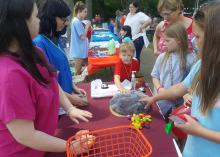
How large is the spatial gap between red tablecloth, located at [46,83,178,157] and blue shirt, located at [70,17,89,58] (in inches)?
126

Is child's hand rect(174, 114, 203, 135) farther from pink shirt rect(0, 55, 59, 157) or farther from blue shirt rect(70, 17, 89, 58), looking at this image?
blue shirt rect(70, 17, 89, 58)

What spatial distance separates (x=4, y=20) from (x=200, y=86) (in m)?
0.89

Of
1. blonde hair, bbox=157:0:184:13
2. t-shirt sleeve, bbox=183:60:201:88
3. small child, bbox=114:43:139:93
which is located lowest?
small child, bbox=114:43:139:93

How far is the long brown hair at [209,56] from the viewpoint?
1163 mm

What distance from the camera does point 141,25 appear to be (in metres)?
6.08

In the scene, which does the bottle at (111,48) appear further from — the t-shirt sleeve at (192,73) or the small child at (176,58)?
the t-shirt sleeve at (192,73)

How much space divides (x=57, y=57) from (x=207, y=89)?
1.06 meters

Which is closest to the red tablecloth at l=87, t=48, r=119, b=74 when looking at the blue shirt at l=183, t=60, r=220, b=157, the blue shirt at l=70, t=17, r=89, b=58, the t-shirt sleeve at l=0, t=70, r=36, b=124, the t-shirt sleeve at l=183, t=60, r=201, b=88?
the blue shirt at l=70, t=17, r=89, b=58

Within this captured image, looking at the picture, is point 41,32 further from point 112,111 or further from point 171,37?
point 171,37

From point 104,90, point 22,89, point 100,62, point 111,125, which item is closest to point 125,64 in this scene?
point 104,90

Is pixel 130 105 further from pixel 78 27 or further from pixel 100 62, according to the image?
pixel 78 27

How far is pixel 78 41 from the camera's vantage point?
5441mm

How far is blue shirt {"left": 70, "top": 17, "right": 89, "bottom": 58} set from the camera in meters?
5.29

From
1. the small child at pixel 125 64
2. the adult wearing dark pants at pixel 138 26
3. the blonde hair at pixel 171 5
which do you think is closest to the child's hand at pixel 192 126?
the small child at pixel 125 64
